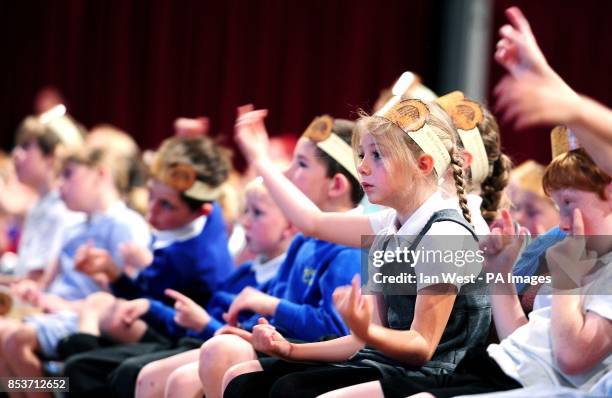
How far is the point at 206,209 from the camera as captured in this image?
11.5ft

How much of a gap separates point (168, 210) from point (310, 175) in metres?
0.73

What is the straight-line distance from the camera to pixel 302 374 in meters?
2.26

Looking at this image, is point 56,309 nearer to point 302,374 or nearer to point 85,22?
point 302,374

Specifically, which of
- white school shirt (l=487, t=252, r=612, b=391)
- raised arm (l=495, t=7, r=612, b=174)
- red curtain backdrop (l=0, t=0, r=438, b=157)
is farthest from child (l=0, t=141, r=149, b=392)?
red curtain backdrop (l=0, t=0, r=438, b=157)

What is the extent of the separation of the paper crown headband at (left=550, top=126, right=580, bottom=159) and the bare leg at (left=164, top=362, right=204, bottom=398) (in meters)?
1.04

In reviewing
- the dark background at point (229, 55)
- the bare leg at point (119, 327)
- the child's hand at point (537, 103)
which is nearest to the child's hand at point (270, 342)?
the child's hand at point (537, 103)

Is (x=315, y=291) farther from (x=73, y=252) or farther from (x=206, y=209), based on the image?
(x=73, y=252)

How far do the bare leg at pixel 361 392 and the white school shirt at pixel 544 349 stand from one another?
0.78 ft

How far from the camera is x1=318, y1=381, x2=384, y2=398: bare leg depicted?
2045mm

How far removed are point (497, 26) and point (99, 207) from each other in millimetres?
3401

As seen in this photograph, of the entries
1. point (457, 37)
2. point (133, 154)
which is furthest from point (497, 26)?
point (133, 154)

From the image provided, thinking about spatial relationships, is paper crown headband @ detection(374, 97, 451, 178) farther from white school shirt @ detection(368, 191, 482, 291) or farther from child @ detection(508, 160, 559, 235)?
child @ detection(508, 160, 559, 235)

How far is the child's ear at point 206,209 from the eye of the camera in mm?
3494

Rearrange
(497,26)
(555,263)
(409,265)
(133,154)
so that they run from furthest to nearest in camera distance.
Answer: (497,26) < (133,154) < (409,265) < (555,263)
